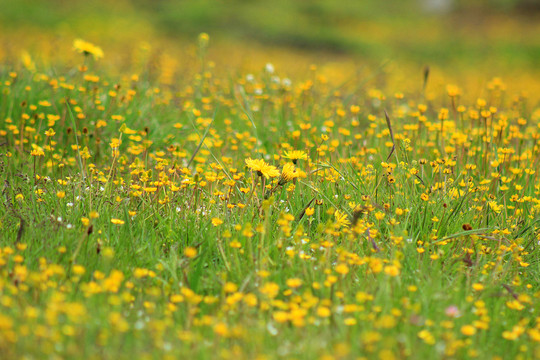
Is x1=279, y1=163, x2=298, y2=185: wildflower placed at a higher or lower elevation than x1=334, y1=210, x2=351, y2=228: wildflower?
higher

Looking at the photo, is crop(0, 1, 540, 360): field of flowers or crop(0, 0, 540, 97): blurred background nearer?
crop(0, 1, 540, 360): field of flowers

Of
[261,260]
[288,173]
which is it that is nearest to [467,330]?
[261,260]

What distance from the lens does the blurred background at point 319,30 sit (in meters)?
10.4

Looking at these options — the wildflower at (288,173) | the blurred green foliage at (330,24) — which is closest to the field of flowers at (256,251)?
the wildflower at (288,173)

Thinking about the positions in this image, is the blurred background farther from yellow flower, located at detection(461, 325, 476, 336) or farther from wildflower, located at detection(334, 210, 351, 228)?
yellow flower, located at detection(461, 325, 476, 336)

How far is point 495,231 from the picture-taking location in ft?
8.25

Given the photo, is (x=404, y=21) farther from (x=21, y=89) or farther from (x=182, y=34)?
(x=21, y=89)

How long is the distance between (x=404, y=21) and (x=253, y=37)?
491 centimetres

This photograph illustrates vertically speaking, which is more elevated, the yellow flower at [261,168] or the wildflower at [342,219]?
the yellow flower at [261,168]

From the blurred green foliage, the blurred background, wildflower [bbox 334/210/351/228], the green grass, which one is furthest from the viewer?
the blurred green foliage

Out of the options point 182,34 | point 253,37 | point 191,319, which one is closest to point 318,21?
point 253,37

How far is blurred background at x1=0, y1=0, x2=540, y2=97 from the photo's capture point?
34.0 feet

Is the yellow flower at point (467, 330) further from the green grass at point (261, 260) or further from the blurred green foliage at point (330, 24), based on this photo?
the blurred green foliage at point (330, 24)

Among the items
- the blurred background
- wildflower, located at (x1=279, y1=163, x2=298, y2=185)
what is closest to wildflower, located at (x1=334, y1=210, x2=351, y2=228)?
wildflower, located at (x1=279, y1=163, x2=298, y2=185)
